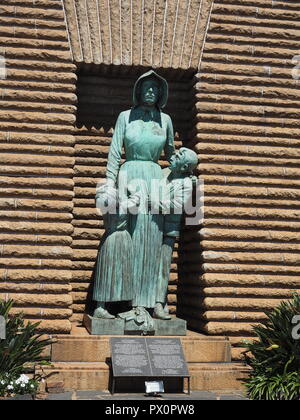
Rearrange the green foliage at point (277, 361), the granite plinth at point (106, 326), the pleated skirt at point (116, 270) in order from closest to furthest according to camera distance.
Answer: the green foliage at point (277, 361)
the granite plinth at point (106, 326)
the pleated skirt at point (116, 270)

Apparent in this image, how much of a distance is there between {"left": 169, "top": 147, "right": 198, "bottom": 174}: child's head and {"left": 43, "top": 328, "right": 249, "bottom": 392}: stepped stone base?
2.25 metres

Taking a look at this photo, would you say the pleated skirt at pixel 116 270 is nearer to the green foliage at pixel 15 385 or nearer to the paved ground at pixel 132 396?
the paved ground at pixel 132 396

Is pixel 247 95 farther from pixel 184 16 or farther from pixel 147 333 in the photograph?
pixel 147 333

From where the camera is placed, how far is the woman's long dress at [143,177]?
25.5ft

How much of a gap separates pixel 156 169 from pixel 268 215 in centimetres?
181

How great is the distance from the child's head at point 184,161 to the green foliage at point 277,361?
7.22ft

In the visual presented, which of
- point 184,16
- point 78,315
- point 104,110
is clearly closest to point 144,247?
point 78,315

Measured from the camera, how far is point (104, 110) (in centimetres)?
928

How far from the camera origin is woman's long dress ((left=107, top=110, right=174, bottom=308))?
7.77m

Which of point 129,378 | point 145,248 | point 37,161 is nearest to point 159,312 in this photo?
point 145,248

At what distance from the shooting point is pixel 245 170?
8617 mm

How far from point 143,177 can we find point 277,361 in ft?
9.74

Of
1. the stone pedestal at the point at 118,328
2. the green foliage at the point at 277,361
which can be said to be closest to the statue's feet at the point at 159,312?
the stone pedestal at the point at 118,328

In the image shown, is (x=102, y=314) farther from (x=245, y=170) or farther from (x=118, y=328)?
(x=245, y=170)
